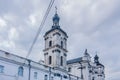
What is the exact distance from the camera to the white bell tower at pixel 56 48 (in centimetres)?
4919

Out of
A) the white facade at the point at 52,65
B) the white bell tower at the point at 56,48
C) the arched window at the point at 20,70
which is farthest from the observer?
the white bell tower at the point at 56,48

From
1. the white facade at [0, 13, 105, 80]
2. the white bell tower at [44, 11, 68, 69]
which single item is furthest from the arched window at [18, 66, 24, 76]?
the white bell tower at [44, 11, 68, 69]

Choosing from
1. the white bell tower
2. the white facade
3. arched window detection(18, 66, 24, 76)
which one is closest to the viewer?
the white facade

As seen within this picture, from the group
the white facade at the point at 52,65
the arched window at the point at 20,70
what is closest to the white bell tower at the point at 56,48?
the white facade at the point at 52,65

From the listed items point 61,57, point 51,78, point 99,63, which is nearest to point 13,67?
point 51,78

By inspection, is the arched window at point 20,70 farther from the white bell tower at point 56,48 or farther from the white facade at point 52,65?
the white bell tower at point 56,48

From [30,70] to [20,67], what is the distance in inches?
105

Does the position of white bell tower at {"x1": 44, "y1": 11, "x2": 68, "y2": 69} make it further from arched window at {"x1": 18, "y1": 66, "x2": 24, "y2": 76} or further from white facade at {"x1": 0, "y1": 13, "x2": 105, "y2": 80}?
arched window at {"x1": 18, "y1": 66, "x2": 24, "y2": 76}

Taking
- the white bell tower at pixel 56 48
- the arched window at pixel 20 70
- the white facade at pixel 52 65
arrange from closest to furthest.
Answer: the white facade at pixel 52 65 < the arched window at pixel 20 70 < the white bell tower at pixel 56 48

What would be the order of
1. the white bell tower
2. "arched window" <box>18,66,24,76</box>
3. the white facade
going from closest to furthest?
the white facade
"arched window" <box>18,66,24,76</box>
the white bell tower

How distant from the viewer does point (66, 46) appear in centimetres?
5419

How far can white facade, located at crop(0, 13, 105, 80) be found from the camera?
117 feet

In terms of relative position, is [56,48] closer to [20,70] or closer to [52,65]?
[52,65]

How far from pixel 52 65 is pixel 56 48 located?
14.6 feet
